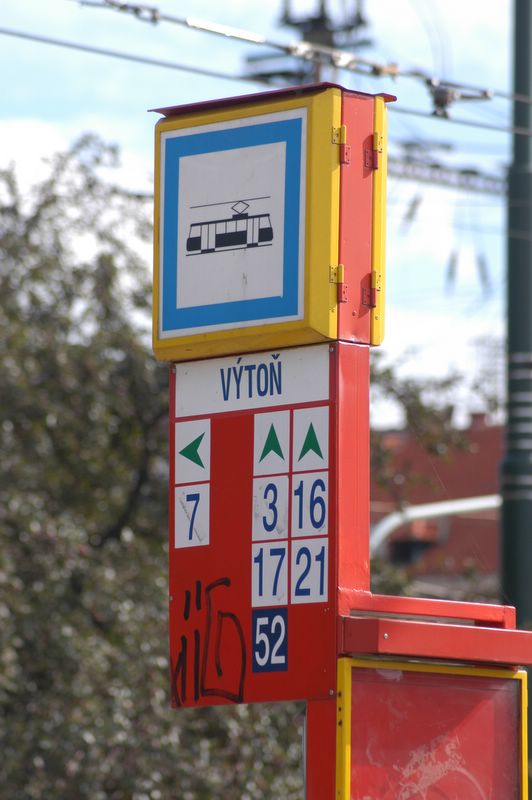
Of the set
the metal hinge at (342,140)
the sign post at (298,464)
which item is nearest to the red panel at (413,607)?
the sign post at (298,464)

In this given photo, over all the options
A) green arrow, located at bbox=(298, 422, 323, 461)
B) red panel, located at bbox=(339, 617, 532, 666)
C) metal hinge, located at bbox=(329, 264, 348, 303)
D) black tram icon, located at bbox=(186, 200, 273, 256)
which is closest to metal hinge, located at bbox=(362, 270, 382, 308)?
metal hinge, located at bbox=(329, 264, 348, 303)

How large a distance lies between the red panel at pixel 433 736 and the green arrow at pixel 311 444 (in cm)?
77

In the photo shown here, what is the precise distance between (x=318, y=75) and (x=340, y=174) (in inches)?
298

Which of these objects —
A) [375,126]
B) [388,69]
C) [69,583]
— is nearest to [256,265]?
[375,126]

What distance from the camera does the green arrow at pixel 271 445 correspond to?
5.86m

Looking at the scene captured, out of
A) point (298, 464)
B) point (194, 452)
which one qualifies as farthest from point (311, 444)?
point (194, 452)

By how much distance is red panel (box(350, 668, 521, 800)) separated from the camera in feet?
18.0

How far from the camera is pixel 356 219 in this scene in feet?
19.4

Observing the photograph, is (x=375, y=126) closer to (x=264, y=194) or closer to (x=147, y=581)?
(x=264, y=194)

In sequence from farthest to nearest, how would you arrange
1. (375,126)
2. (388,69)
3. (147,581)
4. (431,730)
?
(147,581) < (388,69) < (375,126) < (431,730)

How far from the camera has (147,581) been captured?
41.1 feet

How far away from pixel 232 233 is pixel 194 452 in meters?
0.80

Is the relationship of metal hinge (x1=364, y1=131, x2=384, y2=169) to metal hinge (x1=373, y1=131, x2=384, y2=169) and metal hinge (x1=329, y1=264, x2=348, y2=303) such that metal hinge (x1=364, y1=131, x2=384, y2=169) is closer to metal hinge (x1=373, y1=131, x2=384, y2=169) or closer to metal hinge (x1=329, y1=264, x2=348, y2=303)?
metal hinge (x1=373, y1=131, x2=384, y2=169)

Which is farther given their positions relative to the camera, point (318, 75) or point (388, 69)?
point (318, 75)
